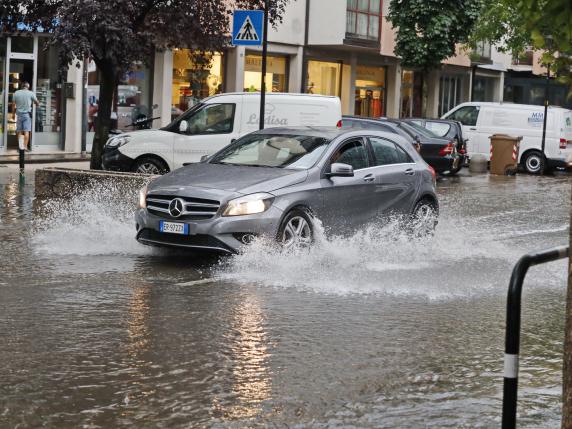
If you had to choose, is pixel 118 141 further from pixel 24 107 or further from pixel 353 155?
pixel 353 155

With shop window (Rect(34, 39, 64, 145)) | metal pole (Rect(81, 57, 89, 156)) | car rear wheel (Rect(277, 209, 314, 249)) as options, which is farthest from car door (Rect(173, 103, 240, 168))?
shop window (Rect(34, 39, 64, 145))

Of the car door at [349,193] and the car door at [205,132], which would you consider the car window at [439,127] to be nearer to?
the car door at [205,132]

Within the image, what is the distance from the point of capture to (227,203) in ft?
38.0

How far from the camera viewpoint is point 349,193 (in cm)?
1305

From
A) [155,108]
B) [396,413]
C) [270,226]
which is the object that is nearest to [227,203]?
[270,226]

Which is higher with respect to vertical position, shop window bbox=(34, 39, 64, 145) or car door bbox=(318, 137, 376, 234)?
shop window bbox=(34, 39, 64, 145)

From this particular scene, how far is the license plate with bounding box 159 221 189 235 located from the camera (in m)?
11.6

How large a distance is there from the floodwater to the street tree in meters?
3.56

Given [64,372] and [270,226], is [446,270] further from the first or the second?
[64,372]

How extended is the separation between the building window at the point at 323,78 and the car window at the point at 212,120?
1942cm

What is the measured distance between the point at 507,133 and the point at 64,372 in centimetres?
2816

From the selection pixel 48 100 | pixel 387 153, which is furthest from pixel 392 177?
pixel 48 100

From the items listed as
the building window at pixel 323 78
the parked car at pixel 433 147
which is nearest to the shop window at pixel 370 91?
the building window at pixel 323 78

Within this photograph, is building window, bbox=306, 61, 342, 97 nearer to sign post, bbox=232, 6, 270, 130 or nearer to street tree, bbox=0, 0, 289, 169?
street tree, bbox=0, 0, 289, 169
